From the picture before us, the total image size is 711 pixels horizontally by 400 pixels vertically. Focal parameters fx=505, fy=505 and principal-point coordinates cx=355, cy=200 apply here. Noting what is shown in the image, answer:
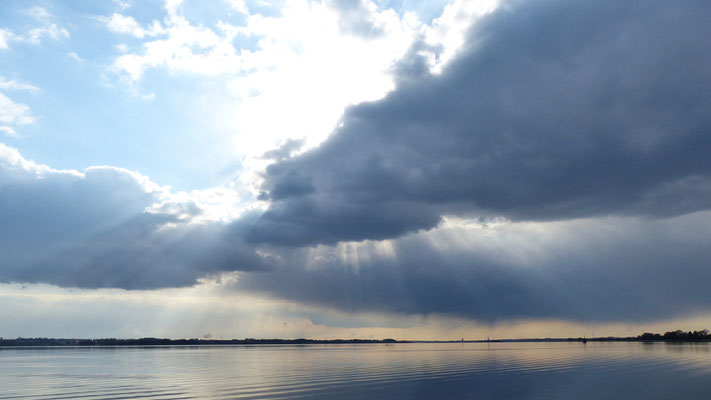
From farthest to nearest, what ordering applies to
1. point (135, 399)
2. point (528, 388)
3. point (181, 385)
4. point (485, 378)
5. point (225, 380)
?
point (485, 378)
point (225, 380)
point (181, 385)
point (528, 388)
point (135, 399)

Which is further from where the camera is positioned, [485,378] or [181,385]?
[485,378]

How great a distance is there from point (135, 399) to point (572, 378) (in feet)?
172

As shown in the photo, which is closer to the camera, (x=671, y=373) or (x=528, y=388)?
(x=528, y=388)

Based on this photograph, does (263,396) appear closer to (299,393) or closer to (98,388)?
(299,393)

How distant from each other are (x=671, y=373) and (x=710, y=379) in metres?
10.7

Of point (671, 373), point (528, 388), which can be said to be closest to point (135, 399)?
point (528, 388)

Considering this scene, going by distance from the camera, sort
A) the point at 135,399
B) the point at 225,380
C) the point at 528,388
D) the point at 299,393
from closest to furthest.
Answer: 1. the point at 135,399
2. the point at 299,393
3. the point at 528,388
4. the point at 225,380

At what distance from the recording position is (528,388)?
5419 centimetres

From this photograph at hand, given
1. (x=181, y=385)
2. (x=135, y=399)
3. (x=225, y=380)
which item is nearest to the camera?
(x=135, y=399)

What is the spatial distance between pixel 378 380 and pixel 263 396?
22.8 meters

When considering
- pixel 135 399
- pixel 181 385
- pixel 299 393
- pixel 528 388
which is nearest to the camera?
pixel 135 399

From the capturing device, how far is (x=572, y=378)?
65.6 meters

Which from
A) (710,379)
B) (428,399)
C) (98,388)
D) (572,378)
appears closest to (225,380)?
(98,388)

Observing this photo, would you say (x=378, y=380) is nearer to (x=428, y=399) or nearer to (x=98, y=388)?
(x=428, y=399)
